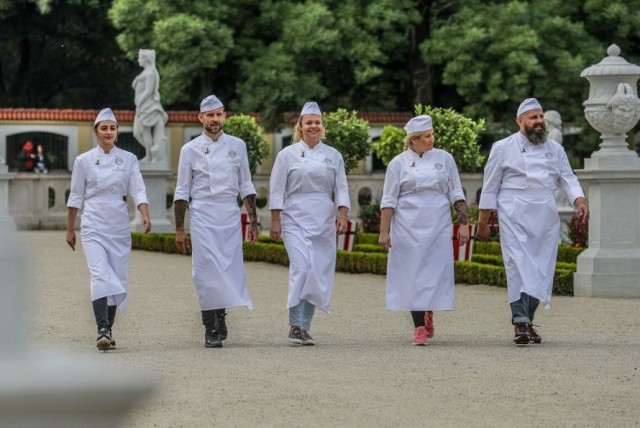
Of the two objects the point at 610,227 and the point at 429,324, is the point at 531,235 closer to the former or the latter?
the point at 429,324

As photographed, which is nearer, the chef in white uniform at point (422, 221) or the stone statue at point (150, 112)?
the chef in white uniform at point (422, 221)

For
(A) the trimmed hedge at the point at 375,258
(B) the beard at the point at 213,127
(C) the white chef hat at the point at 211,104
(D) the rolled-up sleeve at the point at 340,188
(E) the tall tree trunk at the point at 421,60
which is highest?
(E) the tall tree trunk at the point at 421,60

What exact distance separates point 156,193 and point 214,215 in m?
18.5

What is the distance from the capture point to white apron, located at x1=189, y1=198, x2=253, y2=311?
35.6 feet

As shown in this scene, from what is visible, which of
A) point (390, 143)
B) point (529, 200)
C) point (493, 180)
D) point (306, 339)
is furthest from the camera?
point (390, 143)

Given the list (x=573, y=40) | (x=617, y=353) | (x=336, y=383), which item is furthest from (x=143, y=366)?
(x=573, y=40)

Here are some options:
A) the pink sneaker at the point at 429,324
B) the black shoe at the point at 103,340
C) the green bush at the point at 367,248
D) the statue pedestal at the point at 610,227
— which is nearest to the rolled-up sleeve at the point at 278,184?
the pink sneaker at the point at 429,324

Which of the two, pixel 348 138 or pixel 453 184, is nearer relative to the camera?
pixel 453 184

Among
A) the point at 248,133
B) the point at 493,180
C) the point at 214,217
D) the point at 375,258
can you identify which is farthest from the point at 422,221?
the point at 248,133

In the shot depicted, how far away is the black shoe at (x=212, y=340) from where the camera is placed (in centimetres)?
1060

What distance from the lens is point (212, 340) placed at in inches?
419

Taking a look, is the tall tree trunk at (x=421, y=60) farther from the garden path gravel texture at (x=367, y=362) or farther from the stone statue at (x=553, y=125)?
the garden path gravel texture at (x=367, y=362)

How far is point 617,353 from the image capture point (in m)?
10.1

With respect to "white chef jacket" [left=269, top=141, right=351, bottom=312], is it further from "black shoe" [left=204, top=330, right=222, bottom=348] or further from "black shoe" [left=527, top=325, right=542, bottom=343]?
"black shoe" [left=527, top=325, right=542, bottom=343]
